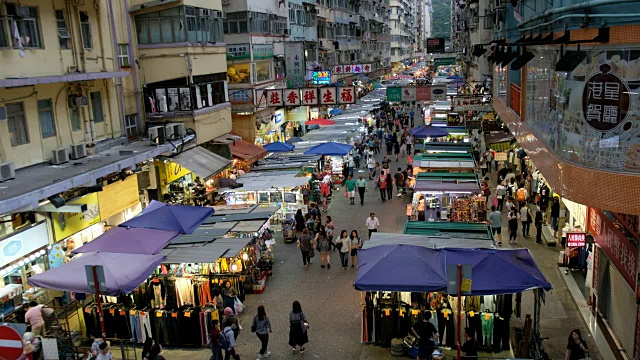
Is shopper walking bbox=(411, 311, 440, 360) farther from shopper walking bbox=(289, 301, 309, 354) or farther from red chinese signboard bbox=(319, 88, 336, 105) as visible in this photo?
red chinese signboard bbox=(319, 88, 336, 105)

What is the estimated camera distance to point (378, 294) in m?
13.4

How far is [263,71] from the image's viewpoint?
110 feet

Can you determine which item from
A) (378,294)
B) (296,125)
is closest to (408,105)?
(296,125)

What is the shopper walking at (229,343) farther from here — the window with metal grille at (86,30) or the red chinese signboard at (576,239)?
the window with metal grille at (86,30)

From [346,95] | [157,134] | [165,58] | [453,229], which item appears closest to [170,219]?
[157,134]

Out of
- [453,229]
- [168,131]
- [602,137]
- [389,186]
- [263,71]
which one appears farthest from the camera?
[263,71]

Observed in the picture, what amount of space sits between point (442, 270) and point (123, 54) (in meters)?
16.0

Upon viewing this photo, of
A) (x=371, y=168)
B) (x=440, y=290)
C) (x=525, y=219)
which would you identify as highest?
(x=440, y=290)

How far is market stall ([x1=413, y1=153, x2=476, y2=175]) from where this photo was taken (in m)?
23.7

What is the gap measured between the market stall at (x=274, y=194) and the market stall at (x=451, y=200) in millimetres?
4377

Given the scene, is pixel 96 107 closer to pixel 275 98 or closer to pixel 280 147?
pixel 275 98

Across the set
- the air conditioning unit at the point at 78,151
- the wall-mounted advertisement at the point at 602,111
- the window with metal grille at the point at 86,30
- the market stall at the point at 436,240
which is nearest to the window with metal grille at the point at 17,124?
the air conditioning unit at the point at 78,151

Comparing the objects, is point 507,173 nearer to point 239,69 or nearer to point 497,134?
point 497,134

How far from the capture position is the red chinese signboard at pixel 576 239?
50.2 feet
